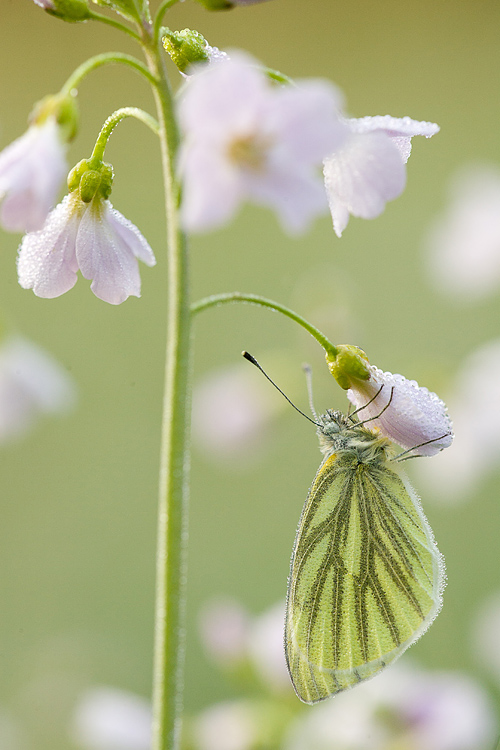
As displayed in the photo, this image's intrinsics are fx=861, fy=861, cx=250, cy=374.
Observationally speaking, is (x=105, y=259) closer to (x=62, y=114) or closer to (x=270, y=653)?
(x=62, y=114)

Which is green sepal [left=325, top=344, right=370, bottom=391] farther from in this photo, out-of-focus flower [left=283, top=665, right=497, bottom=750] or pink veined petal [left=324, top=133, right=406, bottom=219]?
out-of-focus flower [left=283, top=665, right=497, bottom=750]

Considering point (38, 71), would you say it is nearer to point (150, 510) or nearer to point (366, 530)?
point (150, 510)

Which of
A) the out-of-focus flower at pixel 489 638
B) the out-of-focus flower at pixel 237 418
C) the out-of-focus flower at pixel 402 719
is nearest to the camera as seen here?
the out-of-focus flower at pixel 402 719

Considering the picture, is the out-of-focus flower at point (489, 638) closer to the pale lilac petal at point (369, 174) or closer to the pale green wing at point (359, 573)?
the pale green wing at point (359, 573)

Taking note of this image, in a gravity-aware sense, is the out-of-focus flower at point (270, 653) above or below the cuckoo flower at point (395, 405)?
below

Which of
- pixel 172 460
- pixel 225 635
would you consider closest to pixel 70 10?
pixel 172 460

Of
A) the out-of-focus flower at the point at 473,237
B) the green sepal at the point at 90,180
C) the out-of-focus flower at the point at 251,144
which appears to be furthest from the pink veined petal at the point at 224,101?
the out-of-focus flower at the point at 473,237
